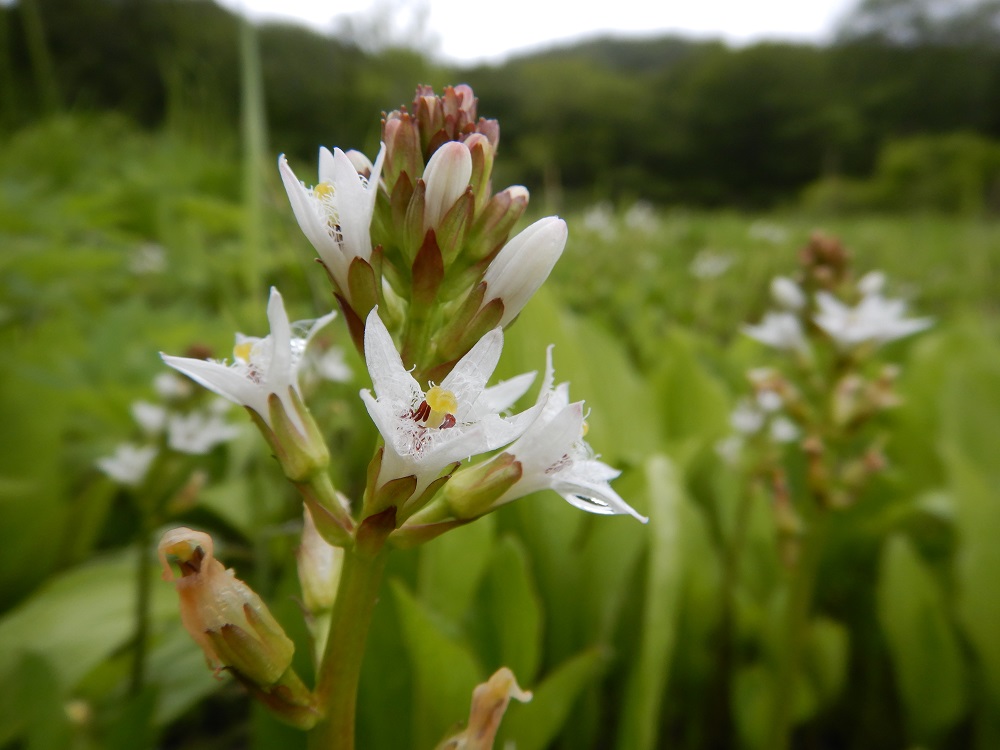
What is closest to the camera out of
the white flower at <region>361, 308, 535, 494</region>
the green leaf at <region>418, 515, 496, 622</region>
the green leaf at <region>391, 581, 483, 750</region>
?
the white flower at <region>361, 308, 535, 494</region>

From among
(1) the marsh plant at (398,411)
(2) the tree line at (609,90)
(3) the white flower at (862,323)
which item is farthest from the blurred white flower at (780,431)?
(2) the tree line at (609,90)

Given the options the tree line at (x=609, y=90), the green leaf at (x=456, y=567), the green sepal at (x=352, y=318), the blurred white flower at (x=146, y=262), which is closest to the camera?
the green sepal at (x=352, y=318)

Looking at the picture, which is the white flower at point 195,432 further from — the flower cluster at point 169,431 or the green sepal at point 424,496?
the green sepal at point 424,496

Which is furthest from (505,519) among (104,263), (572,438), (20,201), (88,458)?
(20,201)

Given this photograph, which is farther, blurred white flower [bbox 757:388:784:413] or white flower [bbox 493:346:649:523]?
blurred white flower [bbox 757:388:784:413]

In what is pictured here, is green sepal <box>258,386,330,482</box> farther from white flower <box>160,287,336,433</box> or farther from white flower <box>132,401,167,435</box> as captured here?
white flower <box>132,401,167,435</box>

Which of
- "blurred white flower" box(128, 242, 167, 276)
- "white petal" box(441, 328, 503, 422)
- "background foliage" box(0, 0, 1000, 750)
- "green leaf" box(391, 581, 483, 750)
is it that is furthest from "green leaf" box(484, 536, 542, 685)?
"blurred white flower" box(128, 242, 167, 276)

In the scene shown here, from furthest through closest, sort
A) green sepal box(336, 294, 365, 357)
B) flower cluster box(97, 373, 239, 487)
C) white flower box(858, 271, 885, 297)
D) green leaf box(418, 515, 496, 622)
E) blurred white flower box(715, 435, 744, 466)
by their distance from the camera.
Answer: blurred white flower box(715, 435, 744, 466), white flower box(858, 271, 885, 297), flower cluster box(97, 373, 239, 487), green leaf box(418, 515, 496, 622), green sepal box(336, 294, 365, 357)
